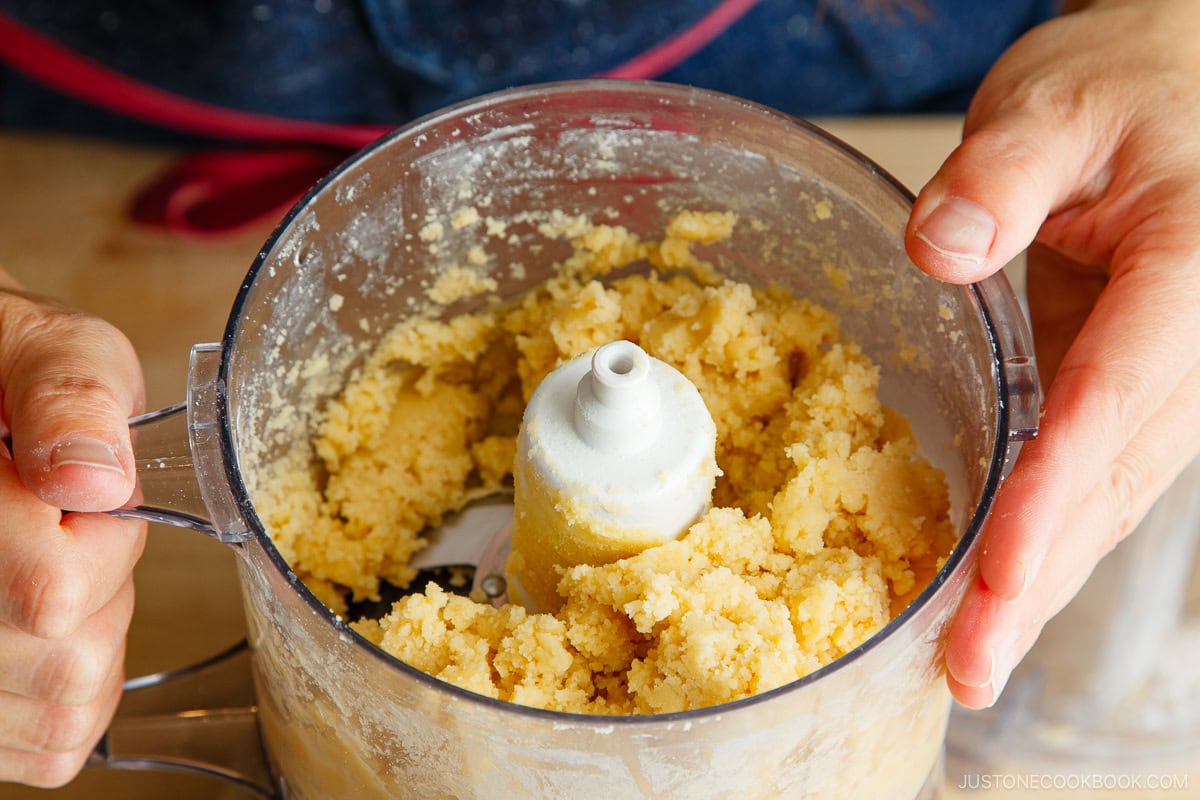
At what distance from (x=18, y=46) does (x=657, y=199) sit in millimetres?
587

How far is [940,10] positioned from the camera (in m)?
1.03

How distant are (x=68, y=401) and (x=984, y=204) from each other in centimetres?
43

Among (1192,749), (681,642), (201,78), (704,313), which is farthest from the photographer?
(201,78)

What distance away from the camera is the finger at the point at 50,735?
2.07 feet

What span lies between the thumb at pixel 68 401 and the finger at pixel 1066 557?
1.24 feet

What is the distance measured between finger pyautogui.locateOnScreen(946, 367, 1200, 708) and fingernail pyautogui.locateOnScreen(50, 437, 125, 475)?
0.38 m

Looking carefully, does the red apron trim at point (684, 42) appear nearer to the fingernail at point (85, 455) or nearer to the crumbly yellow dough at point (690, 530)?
the crumbly yellow dough at point (690, 530)

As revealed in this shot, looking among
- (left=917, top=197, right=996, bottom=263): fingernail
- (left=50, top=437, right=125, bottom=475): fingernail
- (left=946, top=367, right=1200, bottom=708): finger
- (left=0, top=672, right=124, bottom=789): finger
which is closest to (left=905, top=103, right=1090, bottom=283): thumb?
(left=917, top=197, right=996, bottom=263): fingernail

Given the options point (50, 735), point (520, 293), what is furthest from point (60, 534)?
point (520, 293)

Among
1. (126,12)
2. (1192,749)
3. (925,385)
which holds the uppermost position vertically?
(126,12)

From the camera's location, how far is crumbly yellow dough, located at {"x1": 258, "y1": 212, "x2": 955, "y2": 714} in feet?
1.67

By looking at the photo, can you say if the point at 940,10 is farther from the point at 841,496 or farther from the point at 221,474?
the point at 221,474

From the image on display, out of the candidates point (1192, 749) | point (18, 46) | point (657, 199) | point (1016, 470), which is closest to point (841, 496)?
point (1016, 470)

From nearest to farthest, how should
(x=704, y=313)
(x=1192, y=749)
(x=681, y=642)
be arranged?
(x=681, y=642) < (x=704, y=313) < (x=1192, y=749)
